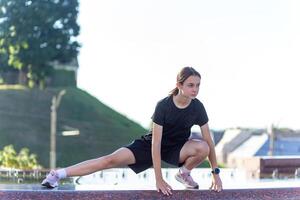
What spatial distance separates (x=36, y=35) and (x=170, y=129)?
45785 mm

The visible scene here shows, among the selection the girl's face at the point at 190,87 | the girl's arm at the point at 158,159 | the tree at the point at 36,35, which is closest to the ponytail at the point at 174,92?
the girl's face at the point at 190,87

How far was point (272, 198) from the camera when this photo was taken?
6.02 meters

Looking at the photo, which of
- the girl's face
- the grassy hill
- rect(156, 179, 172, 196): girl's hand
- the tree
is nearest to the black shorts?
rect(156, 179, 172, 196): girl's hand

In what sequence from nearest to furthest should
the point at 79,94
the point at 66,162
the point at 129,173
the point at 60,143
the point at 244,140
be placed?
1. the point at 129,173
2. the point at 66,162
3. the point at 60,143
4. the point at 79,94
5. the point at 244,140

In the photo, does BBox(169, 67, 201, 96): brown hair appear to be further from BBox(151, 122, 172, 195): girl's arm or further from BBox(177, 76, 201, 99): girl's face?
BBox(151, 122, 172, 195): girl's arm

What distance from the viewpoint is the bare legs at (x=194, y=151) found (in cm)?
593

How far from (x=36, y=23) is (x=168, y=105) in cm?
4617

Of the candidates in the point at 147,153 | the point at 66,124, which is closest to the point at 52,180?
the point at 147,153

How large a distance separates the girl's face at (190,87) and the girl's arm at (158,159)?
1.28 feet

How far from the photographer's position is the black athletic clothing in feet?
19.1

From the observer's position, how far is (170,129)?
5922 mm

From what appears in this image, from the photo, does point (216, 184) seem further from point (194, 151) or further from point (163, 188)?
point (163, 188)

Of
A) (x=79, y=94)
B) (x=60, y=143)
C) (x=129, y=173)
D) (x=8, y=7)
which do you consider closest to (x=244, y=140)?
(x=79, y=94)

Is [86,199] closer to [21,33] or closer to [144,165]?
[144,165]
